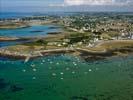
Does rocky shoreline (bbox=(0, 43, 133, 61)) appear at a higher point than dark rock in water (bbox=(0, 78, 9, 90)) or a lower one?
lower

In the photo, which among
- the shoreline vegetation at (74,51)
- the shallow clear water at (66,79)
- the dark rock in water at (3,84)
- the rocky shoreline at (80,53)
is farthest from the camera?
the shoreline vegetation at (74,51)

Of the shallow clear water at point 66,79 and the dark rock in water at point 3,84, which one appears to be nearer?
the shallow clear water at point 66,79

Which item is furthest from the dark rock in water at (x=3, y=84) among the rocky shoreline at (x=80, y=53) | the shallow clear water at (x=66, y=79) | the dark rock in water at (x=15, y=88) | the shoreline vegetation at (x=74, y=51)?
the rocky shoreline at (x=80, y=53)

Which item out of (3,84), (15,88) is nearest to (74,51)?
(3,84)

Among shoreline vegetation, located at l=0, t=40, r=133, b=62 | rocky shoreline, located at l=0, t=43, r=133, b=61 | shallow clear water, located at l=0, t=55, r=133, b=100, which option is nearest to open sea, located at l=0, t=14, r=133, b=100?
shallow clear water, located at l=0, t=55, r=133, b=100

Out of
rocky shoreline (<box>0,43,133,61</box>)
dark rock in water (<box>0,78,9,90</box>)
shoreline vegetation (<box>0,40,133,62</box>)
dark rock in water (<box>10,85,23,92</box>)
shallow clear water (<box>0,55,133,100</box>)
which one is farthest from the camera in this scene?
shoreline vegetation (<box>0,40,133,62</box>)

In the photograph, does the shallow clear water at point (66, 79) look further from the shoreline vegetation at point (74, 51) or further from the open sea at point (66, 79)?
the shoreline vegetation at point (74, 51)

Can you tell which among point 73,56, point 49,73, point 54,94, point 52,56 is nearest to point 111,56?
point 73,56

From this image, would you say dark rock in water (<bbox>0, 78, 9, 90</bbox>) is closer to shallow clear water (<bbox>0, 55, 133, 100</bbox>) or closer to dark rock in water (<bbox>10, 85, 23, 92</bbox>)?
shallow clear water (<bbox>0, 55, 133, 100</bbox>)

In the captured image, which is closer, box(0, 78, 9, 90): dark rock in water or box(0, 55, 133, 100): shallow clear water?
box(0, 55, 133, 100): shallow clear water
